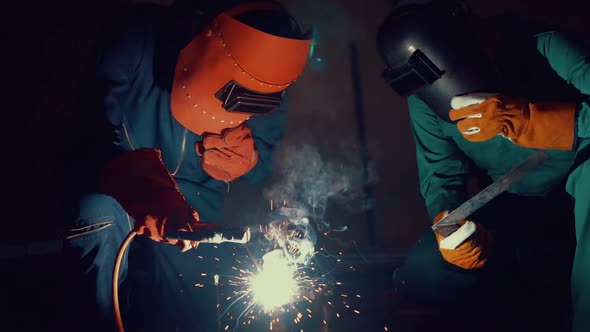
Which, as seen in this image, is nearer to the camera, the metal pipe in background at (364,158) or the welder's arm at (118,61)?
the welder's arm at (118,61)

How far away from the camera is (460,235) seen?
5.95ft

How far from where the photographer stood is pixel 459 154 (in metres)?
2.47

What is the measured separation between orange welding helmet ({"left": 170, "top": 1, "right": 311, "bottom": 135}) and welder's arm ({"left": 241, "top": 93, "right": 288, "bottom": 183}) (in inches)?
22.9

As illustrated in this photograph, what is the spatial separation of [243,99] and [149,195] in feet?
1.94

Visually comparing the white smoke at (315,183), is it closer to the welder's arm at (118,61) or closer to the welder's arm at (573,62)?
the welder's arm at (118,61)

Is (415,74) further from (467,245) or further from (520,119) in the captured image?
(467,245)

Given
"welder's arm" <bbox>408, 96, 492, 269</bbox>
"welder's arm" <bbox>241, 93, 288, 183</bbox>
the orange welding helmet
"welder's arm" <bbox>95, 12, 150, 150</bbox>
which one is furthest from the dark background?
"welder's arm" <bbox>408, 96, 492, 269</bbox>

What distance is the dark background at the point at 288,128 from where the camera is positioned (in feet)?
9.84

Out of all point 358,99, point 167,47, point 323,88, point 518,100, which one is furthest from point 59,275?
point 518,100

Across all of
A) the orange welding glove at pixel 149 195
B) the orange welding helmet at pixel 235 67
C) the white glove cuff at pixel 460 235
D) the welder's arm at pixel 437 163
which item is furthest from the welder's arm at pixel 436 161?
the orange welding glove at pixel 149 195

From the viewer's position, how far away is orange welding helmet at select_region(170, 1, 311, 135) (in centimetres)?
166

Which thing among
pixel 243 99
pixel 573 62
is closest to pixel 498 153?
pixel 573 62

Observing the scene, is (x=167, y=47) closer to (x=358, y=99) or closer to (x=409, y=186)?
(x=358, y=99)

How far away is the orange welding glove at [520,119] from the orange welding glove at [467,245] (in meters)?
0.47
